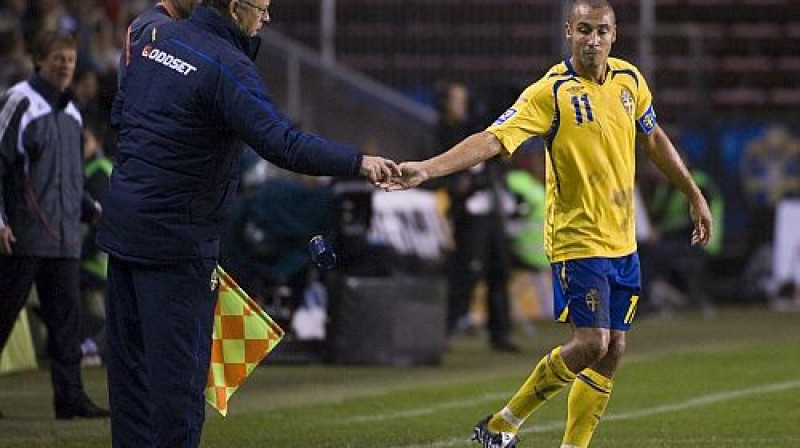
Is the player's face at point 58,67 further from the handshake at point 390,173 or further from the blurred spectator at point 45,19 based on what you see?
the blurred spectator at point 45,19

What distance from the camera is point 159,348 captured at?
A: 283 inches

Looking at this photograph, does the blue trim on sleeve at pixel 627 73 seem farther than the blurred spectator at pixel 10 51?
No

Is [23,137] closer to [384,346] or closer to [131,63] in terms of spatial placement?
[131,63]

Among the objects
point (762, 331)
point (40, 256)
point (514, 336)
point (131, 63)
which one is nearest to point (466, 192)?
point (514, 336)

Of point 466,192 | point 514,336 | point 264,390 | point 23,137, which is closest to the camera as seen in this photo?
point 23,137

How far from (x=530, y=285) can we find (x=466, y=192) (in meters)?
4.63

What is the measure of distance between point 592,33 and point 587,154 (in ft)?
1.80

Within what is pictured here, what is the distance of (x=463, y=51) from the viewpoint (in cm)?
2586

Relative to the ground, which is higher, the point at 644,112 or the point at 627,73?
the point at 627,73

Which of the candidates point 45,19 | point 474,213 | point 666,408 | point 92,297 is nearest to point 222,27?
point 666,408

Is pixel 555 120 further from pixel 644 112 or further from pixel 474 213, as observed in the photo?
pixel 474 213

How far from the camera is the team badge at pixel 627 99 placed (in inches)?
349

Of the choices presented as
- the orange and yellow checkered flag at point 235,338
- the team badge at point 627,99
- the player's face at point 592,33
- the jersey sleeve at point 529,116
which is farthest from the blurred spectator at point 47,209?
the team badge at point 627,99

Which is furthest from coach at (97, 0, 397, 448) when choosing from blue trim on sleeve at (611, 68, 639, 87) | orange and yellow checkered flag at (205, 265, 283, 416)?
blue trim on sleeve at (611, 68, 639, 87)
